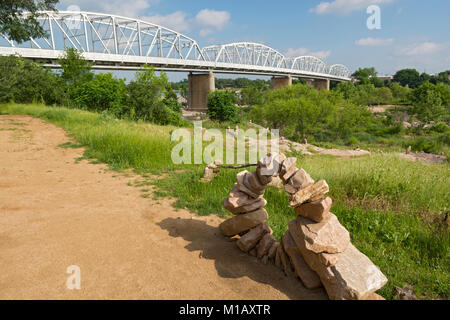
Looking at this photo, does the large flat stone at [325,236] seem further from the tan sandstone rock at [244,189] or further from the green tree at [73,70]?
the green tree at [73,70]

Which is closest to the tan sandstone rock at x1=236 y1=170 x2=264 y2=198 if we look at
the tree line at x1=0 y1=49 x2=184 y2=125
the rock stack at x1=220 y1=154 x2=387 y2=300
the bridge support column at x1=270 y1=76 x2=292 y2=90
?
the rock stack at x1=220 y1=154 x2=387 y2=300

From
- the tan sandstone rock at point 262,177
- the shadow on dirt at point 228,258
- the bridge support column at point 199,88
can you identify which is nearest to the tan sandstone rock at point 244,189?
the tan sandstone rock at point 262,177

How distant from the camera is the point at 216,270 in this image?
10.2 feet

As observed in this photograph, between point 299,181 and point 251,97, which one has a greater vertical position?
point 251,97

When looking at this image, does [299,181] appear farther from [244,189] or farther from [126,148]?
[126,148]

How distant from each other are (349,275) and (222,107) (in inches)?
1311

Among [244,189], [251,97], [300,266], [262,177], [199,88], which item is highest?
[199,88]

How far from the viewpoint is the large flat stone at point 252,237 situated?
343 centimetres

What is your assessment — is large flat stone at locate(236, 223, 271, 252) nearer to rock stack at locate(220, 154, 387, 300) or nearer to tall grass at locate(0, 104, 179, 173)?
rock stack at locate(220, 154, 387, 300)

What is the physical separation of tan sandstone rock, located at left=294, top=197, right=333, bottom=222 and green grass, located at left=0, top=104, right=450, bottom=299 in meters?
1.18

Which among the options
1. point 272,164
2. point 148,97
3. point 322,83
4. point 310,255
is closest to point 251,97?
point 148,97

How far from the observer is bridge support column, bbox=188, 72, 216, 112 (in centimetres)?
5278

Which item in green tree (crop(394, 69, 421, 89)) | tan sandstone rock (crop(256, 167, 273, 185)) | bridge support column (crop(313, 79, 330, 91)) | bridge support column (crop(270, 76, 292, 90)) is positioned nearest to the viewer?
tan sandstone rock (crop(256, 167, 273, 185))

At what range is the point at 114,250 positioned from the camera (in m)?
3.46
